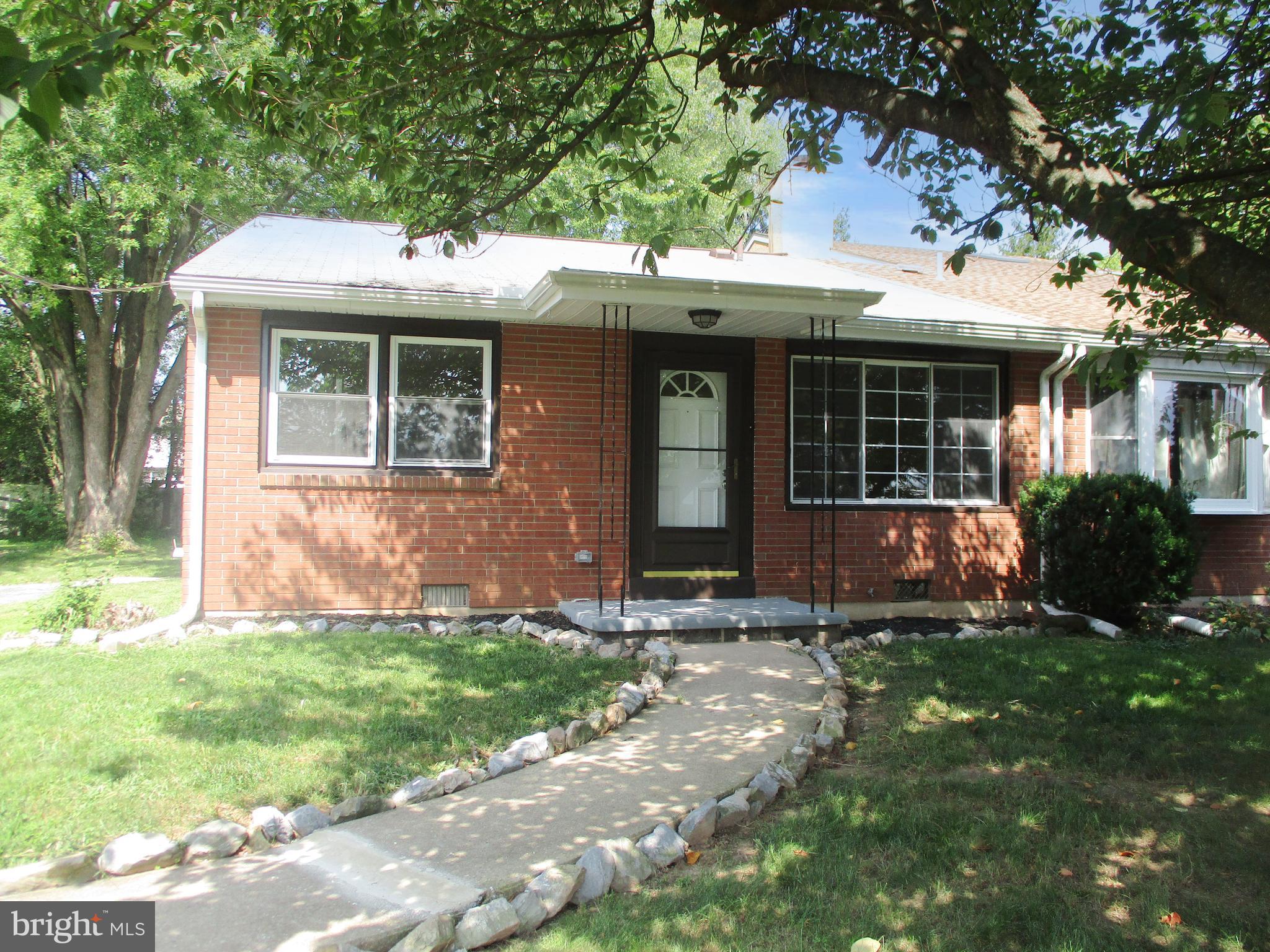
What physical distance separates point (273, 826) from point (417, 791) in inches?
26.2

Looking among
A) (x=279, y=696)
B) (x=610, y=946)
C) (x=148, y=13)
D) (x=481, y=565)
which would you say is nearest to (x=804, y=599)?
A: (x=481, y=565)

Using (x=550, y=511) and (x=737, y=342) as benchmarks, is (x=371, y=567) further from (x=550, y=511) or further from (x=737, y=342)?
(x=737, y=342)

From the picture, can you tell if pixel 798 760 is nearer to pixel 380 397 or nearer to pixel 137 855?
pixel 137 855

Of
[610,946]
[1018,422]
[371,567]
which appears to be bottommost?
[610,946]

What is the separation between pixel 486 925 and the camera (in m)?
2.96

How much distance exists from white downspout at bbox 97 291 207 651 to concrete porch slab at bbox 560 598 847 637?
3289 mm

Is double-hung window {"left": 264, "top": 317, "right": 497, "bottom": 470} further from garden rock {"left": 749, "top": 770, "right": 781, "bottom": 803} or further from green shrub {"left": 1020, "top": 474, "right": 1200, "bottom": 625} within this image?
green shrub {"left": 1020, "top": 474, "right": 1200, "bottom": 625}

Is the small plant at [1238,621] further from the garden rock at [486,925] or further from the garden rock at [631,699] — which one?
the garden rock at [486,925]

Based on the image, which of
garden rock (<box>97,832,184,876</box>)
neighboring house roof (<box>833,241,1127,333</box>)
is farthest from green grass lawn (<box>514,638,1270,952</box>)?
neighboring house roof (<box>833,241,1127,333</box>)

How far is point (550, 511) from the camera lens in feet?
29.0

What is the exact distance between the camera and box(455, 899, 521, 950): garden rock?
2.92 meters

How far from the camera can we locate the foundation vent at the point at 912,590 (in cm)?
969

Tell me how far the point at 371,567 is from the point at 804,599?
4429mm

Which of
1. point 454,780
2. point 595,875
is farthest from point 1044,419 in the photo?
point 595,875
